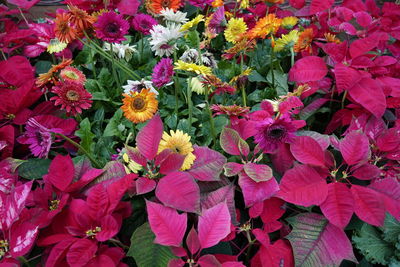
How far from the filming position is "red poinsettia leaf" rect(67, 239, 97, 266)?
60cm

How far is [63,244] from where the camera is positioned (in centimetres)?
62

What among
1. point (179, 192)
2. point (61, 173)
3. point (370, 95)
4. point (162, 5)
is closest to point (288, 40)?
point (370, 95)

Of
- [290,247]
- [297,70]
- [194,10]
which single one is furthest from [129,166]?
[194,10]

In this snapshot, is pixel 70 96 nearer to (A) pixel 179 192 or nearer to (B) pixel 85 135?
(B) pixel 85 135

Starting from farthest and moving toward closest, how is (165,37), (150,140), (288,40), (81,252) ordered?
1. (288,40)
2. (165,37)
3. (150,140)
4. (81,252)

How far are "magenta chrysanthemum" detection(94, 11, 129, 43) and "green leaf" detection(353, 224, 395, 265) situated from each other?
0.70 metres

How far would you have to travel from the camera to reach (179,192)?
654mm

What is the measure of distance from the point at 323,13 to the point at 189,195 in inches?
35.6

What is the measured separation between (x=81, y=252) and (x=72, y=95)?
1.20ft

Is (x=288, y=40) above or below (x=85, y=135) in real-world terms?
above

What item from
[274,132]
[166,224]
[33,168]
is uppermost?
[274,132]

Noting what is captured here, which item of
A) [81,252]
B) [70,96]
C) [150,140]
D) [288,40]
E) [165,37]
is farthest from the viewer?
[288,40]

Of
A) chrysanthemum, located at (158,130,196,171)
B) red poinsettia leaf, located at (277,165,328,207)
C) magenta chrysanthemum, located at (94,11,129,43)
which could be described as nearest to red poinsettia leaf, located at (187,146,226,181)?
chrysanthemum, located at (158,130,196,171)

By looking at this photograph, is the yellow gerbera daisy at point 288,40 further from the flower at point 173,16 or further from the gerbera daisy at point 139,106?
the gerbera daisy at point 139,106
